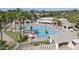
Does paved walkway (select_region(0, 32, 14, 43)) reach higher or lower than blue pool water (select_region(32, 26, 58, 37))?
lower

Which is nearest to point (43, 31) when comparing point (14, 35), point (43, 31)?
point (43, 31)

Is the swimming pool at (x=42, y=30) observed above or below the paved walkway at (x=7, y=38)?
above

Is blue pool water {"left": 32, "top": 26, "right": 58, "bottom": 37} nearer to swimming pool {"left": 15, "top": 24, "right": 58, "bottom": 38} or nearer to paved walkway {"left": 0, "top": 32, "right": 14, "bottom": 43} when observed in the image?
swimming pool {"left": 15, "top": 24, "right": 58, "bottom": 38}

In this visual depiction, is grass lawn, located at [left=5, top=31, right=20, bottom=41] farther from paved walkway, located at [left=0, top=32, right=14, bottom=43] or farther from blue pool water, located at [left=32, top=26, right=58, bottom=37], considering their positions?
blue pool water, located at [left=32, top=26, right=58, bottom=37]

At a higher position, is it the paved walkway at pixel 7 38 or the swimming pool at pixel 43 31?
the swimming pool at pixel 43 31

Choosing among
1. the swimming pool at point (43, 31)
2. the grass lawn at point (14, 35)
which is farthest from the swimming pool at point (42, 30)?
the grass lawn at point (14, 35)

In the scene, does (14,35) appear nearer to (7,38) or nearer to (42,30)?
(7,38)

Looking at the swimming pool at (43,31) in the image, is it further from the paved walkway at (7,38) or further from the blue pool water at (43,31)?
the paved walkway at (7,38)

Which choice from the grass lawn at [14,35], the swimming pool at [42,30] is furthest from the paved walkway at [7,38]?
the swimming pool at [42,30]

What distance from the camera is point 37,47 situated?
2.31m

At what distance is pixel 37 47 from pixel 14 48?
0.85 ft

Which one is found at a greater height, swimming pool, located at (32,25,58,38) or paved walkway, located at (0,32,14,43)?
swimming pool, located at (32,25,58,38)

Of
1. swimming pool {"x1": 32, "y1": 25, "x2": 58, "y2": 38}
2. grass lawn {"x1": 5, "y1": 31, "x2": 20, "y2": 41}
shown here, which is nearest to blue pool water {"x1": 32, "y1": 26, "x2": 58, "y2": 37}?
swimming pool {"x1": 32, "y1": 25, "x2": 58, "y2": 38}
